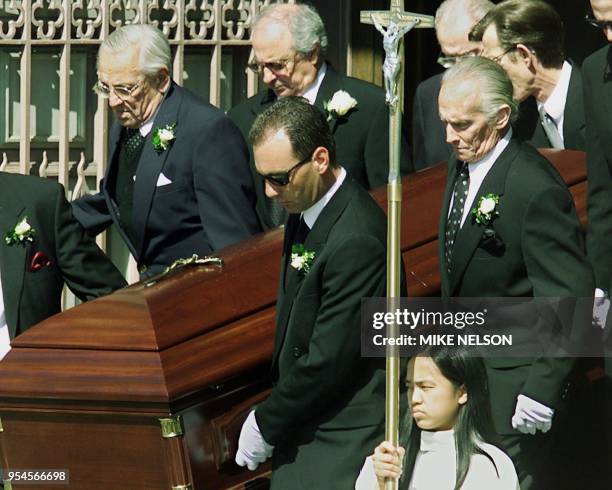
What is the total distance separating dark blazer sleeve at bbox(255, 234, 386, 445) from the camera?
498 cm

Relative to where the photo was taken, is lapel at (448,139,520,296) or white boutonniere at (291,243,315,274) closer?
white boutonniere at (291,243,315,274)

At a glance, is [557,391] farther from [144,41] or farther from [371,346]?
[144,41]

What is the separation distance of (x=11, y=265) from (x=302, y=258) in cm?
166

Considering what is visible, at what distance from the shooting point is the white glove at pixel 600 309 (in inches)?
213

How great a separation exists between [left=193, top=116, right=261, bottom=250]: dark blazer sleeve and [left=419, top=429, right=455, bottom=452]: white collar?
1539mm

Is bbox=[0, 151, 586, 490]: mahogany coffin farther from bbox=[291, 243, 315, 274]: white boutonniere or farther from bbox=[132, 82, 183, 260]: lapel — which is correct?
bbox=[132, 82, 183, 260]: lapel

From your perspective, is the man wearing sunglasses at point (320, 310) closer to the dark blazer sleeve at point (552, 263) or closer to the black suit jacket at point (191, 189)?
the dark blazer sleeve at point (552, 263)

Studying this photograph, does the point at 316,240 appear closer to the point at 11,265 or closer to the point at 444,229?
the point at 444,229

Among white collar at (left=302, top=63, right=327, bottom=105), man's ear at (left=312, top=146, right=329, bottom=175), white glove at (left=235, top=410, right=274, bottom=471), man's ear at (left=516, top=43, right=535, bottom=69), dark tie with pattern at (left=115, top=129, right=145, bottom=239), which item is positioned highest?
man's ear at (left=516, top=43, right=535, bottom=69)

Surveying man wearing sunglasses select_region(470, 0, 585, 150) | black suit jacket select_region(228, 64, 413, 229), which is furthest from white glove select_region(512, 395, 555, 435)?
black suit jacket select_region(228, 64, 413, 229)

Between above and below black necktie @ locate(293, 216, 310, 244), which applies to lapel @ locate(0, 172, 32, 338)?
below

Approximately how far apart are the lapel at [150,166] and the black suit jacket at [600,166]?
158 cm

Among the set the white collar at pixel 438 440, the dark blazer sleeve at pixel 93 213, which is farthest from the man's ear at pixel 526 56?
the dark blazer sleeve at pixel 93 213

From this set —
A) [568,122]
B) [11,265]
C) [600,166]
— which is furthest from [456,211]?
[11,265]
